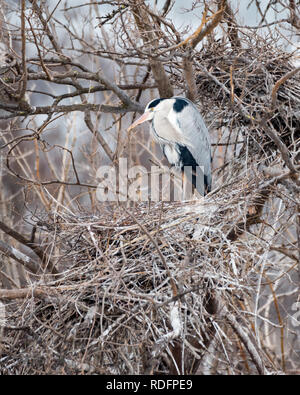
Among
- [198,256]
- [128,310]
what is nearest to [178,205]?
[198,256]

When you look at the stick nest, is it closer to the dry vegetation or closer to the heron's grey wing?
the dry vegetation

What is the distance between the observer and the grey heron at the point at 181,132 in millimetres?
3443

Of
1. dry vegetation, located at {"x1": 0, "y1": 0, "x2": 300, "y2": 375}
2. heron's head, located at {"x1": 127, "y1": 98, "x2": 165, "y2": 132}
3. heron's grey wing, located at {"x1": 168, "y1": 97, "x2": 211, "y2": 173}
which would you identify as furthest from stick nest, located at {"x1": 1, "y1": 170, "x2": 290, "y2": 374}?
heron's head, located at {"x1": 127, "y1": 98, "x2": 165, "y2": 132}

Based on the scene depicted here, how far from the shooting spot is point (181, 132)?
3.54 metres

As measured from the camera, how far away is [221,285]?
269cm

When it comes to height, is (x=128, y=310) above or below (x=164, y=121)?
below

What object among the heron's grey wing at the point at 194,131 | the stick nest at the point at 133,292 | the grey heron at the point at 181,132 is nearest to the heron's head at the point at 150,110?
the grey heron at the point at 181,132

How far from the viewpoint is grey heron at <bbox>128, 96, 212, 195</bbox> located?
11.3 ft

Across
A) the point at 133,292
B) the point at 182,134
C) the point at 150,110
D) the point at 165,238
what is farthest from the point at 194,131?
the point at 133,292

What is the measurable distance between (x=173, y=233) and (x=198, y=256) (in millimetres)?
200

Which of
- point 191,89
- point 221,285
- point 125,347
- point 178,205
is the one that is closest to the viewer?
point 125,347

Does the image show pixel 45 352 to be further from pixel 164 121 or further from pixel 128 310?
pixel 164 121

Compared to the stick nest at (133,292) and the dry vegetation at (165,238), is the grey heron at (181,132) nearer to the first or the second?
the dry vegetation at (165,238)

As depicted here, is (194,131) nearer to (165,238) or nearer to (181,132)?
(181,132)
